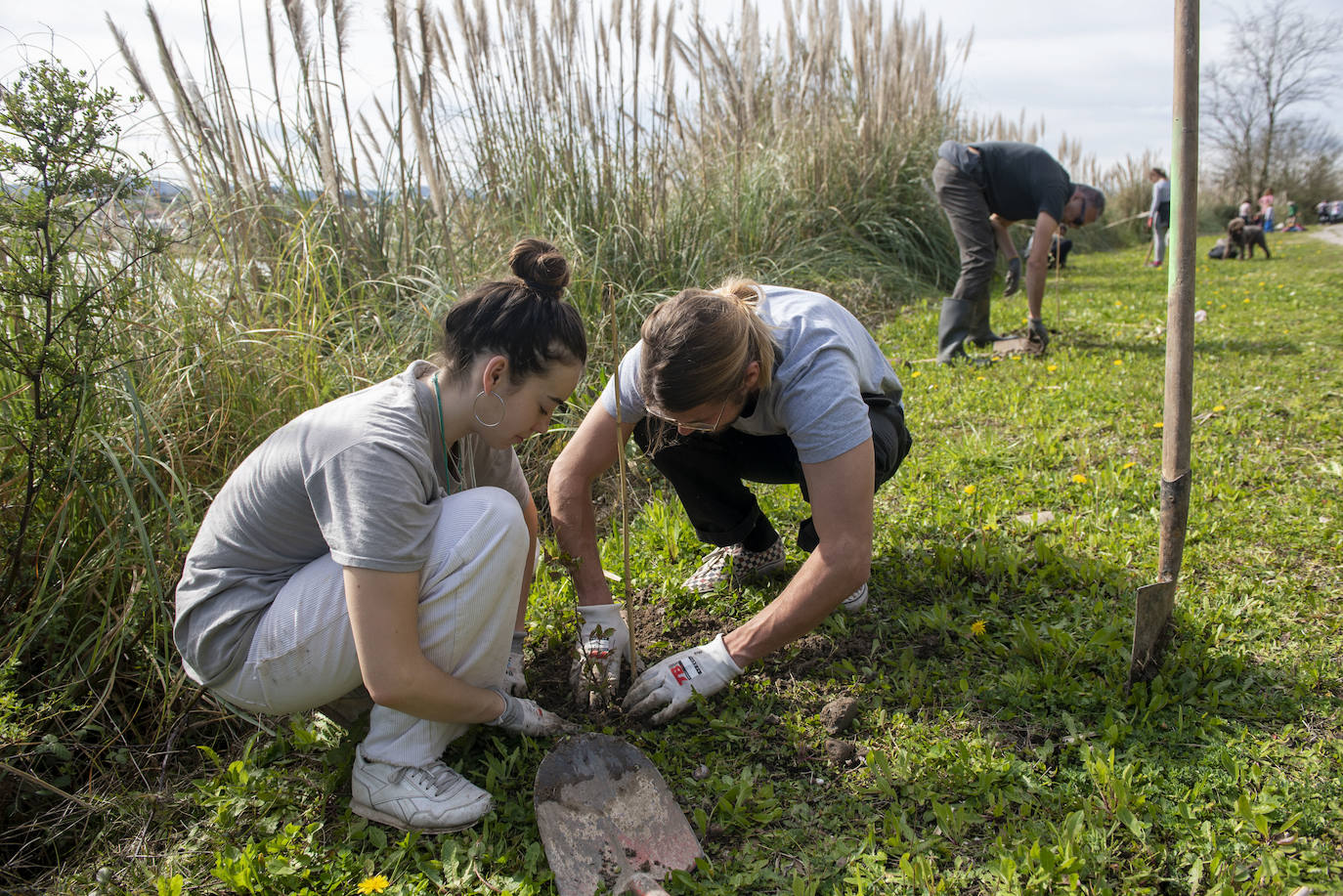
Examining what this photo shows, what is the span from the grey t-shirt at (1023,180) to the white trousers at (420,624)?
469 centimetres

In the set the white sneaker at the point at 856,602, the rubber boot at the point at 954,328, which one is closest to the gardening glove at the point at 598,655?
the white sneaker at the point at 856,602

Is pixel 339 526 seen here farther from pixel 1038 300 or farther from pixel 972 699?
pixel 1038 300

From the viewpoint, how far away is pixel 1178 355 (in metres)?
1.83

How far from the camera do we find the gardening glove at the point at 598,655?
2.10m

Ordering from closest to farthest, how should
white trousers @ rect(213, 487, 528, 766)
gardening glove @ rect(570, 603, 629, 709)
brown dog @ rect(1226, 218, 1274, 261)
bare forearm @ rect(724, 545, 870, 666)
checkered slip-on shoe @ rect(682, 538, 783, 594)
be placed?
white trousers @ rect(213, 487, 528, 766)
bare forearm @ rect(724, 545, 870, 666)
gardening glove @ rect(570, 603, 629, 709)
checkered slip-on shoe @ rect(682, 538, 783, 594)
brown dog @ rect(1226, 218, 1274, 261)

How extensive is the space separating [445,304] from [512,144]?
1.58 meters

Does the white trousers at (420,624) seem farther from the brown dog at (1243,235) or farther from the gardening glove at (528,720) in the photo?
the brown dog at (1243,235)

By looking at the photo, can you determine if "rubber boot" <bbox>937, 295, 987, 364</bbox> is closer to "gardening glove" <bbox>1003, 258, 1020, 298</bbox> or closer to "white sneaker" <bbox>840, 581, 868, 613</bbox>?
"gardening glove" <bbox>1003, 258, 1020, 298</bbox>

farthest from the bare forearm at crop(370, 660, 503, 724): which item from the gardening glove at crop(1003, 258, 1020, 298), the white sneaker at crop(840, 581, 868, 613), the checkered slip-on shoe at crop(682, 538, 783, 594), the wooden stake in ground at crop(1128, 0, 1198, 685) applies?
the gardening glove at crop(1003, 258, 1020, 298)

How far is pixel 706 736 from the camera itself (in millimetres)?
2002

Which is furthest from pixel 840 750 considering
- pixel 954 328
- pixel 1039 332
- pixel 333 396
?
pixel 1039 332

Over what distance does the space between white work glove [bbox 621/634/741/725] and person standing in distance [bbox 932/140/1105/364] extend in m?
3.59

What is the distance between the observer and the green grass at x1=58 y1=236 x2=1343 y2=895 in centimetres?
160

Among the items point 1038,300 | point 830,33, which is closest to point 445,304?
point 1038,300
